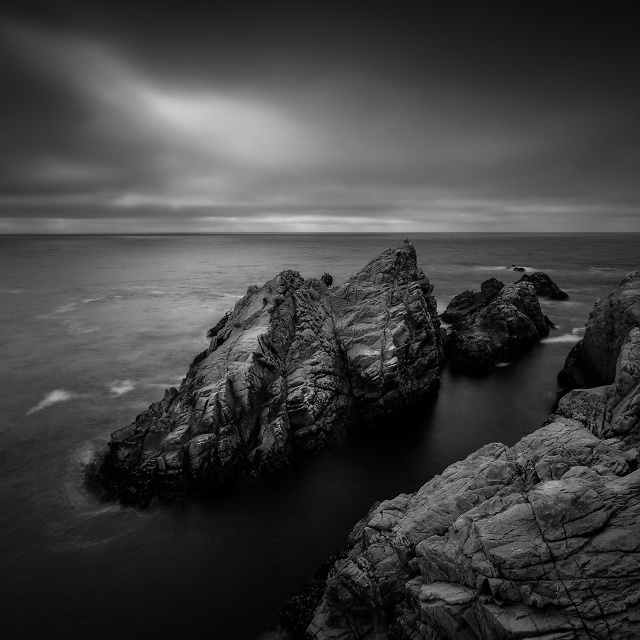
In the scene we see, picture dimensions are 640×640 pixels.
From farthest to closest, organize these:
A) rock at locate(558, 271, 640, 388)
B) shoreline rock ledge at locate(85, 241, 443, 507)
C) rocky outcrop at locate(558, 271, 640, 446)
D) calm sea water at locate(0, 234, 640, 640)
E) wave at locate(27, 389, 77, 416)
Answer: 1. wave at locate(27, 389, 77, 416)
2. rock at locate(558, 271, 640, 388)
3. shoreline rock ledge at locate(85, 241, 443, 507)
4. calm sea water at locate(0, 234, 640, 640)
5. rocky outcrop at locate(558, 271, 640, 446)

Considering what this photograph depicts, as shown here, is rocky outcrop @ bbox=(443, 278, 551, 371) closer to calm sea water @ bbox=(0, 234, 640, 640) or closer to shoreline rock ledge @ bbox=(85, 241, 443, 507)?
calm sea water @ bbox=(0, 234, 640, 640)

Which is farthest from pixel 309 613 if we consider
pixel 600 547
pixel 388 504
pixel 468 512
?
pixel 600 547

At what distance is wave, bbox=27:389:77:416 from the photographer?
3609cm

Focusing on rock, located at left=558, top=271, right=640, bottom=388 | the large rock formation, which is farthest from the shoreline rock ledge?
rock, located at left=558, top=271, right=640, bottom=388

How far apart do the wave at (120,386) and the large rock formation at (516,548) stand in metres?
29.4

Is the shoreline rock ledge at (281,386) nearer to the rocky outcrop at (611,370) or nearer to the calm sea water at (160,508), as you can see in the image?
the calm sea water at (160,508)

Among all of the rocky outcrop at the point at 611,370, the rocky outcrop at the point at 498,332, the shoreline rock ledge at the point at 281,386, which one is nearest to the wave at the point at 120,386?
the shoreline rock ledge at the point at 281,386

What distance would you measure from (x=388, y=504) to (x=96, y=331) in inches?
2165

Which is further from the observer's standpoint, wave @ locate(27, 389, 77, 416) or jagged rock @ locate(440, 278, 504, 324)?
jagged rock @ locate(440, 278, 504, 324)

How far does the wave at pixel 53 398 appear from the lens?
1421 inches

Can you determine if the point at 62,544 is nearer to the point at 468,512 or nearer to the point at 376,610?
the point at 376,610

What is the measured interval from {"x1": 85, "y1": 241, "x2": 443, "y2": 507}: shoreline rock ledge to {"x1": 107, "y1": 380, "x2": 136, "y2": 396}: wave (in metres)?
10.5

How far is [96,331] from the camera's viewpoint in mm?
59781

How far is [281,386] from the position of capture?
29.4 metres
